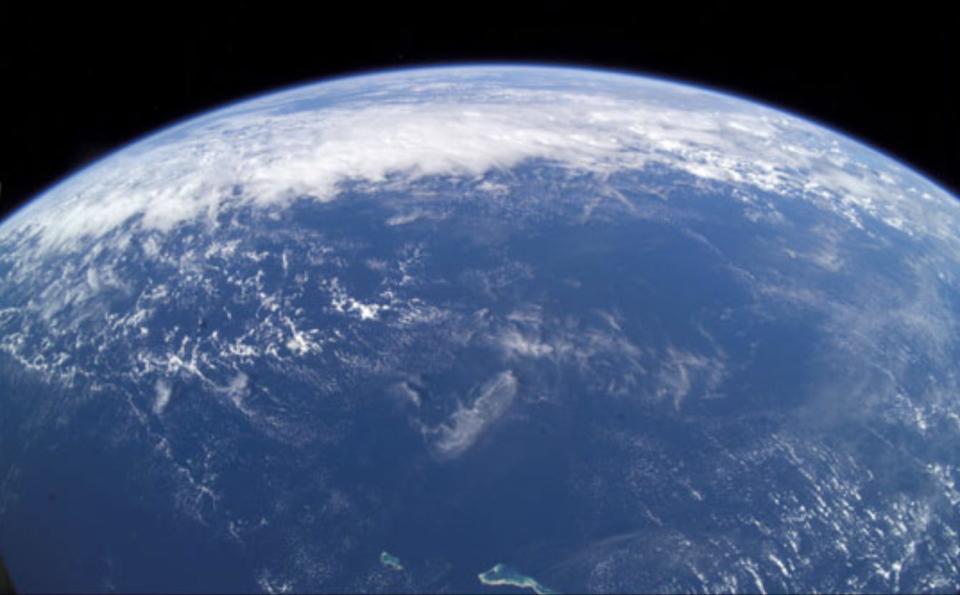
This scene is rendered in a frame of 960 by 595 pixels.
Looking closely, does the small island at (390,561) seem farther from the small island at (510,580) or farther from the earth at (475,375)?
the small island at (510,580)

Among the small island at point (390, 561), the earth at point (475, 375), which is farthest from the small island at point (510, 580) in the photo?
the small island at point (390, 561)

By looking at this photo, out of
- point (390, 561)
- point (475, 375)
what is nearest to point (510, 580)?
point (390, 561)

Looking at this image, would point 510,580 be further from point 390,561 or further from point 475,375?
point 475,375

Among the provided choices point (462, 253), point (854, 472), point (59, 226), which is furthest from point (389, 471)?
point (59, 226)

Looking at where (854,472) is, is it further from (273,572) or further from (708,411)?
(273,572)

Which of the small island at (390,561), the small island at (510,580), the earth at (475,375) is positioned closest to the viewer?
the small island at (510,580)

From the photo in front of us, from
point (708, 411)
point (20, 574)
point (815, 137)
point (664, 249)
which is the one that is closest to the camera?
point (20, 574)
